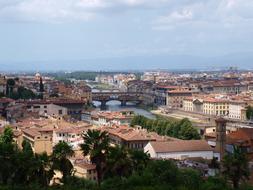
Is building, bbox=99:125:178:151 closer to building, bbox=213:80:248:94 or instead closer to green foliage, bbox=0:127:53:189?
green foliage, bbox=0:127:53:189

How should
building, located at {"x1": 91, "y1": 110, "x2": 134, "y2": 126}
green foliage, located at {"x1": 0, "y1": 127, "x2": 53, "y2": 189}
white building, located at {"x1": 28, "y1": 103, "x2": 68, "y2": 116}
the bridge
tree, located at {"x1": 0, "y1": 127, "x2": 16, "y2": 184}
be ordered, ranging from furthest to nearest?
the bridge
white building, located at {"x1": 28, "y1": 103, "x2": 68, "y2": 116}
building, located at {"x1": 91, "y1": 110, "x2": 134, "y2": 126}
tree, located at {"x1": 0, "y1": 127, "x2": 16, "y2": 184}
green foliage, located at {"x1": 0, "y1": 127, "x2": 53, "y2": 189}

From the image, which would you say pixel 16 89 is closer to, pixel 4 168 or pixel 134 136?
pixel 134 136

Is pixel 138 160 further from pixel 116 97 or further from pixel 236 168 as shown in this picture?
pixel 116 97

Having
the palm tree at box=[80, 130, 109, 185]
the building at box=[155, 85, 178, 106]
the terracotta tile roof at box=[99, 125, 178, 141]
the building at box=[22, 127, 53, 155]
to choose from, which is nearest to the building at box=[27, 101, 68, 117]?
the building at box=[22, 127, 53, 155]

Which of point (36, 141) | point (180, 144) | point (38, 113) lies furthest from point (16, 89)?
Answer: point (180, 144)

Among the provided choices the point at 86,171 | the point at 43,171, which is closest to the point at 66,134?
the point at 86,171
